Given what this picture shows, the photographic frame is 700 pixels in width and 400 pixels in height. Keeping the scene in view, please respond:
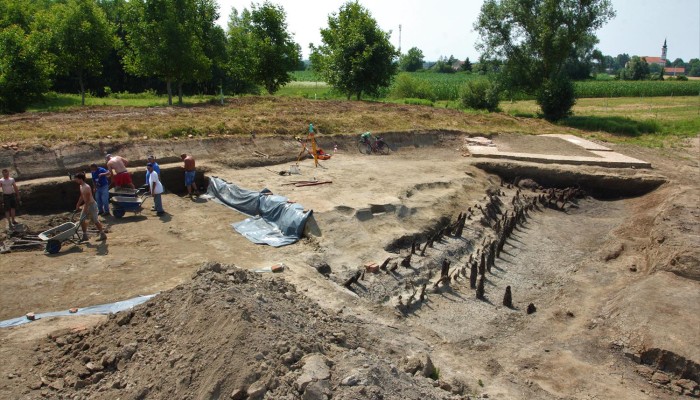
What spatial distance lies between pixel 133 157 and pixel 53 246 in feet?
18.7

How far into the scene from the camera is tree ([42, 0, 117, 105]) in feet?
82.4

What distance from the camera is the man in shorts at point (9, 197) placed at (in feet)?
38.3

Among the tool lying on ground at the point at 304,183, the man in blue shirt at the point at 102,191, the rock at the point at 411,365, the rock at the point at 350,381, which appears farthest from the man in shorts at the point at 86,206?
the rock at the point at 350,381

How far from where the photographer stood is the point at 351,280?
32.1ft

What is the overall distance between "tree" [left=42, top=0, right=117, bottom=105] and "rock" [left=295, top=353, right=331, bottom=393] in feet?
81.1

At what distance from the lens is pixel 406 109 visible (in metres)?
27.2

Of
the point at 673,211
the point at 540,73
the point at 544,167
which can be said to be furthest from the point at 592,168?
the point at 540,73

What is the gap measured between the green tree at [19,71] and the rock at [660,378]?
26.0 metres

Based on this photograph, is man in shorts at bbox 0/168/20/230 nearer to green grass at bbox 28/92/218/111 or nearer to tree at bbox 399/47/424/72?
green grass at bbox 28/92/218/111

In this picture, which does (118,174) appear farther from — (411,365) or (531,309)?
(531,309)

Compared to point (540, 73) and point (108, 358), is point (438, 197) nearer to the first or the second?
point (108, 358)

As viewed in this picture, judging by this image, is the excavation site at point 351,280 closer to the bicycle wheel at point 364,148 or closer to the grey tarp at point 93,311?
the grey tarp at point 93,311

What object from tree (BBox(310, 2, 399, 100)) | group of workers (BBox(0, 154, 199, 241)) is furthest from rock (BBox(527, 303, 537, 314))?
tree (BBox(310, 2, 399, 100))

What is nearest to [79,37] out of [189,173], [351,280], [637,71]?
[189,173]
